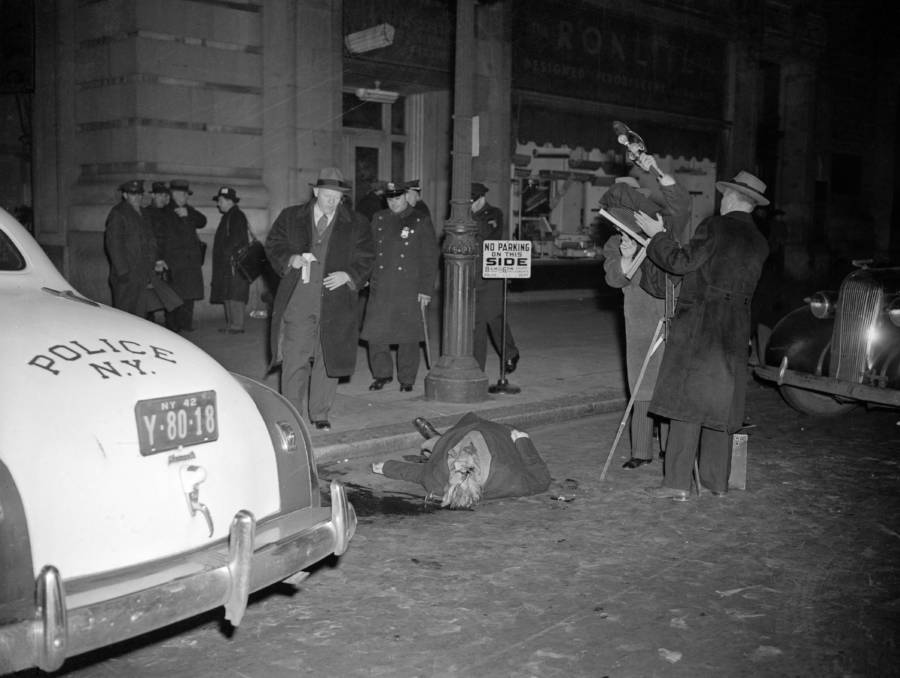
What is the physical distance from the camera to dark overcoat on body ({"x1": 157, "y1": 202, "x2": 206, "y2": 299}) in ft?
44.2

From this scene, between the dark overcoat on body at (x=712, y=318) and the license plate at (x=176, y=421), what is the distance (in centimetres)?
347

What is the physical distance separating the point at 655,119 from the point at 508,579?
18.8m

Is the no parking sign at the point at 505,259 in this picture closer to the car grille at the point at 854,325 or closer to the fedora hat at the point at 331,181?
the fedora hat at the point at 331,181

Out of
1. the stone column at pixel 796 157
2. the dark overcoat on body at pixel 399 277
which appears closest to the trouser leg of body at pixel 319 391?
the dark overcoat on body at pixel 399 277

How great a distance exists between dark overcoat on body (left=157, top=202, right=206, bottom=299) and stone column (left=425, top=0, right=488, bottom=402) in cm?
545

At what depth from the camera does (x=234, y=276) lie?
13.6 metres

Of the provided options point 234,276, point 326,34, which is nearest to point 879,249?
point 326,34

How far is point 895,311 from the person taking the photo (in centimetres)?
839

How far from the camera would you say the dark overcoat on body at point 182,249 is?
1348cm

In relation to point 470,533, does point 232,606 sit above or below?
above

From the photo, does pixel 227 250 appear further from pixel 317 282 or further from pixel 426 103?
pixel 317 282

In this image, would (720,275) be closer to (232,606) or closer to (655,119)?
(232,606)

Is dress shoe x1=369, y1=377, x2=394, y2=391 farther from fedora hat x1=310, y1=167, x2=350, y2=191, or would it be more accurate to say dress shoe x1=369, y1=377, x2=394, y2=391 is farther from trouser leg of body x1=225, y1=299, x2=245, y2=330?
trouser leg of body x1=225, y1=299, x2=245, y2=330

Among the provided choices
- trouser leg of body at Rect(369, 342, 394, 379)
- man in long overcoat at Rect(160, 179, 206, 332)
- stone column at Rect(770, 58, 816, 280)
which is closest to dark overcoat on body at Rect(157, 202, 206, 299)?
man in long overcoat at Rect(160, 179, 206, 332)
